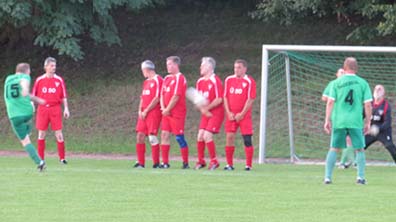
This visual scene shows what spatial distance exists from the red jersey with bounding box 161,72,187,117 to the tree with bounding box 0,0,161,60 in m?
7.80

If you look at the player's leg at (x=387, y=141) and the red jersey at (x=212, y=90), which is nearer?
the red jersey at (x=212, y=90)

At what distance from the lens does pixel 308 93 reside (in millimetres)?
24453

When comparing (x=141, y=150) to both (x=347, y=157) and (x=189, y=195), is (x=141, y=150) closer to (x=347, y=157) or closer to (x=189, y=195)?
(x=347, y=157)

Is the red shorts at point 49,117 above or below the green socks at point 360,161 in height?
above

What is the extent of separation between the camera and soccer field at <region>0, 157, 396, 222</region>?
36.3ft

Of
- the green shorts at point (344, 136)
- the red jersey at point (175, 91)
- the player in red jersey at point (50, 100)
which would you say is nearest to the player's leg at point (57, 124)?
the player in red jersey at point (50, 100)

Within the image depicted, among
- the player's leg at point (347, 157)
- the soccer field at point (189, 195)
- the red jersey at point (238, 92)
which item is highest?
the red jersey at point (238, 92)

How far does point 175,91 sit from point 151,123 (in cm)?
85

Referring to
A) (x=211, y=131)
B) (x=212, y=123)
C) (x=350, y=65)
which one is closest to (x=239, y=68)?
(x=212, y=123)

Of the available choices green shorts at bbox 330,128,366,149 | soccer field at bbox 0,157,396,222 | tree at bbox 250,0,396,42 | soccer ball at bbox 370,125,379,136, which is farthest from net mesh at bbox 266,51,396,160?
green shorts at bbox 330,128,366,149

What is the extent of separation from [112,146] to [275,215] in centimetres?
1421

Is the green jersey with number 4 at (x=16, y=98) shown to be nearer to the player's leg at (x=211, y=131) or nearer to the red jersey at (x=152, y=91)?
the red jersey at (x=152, y=91)

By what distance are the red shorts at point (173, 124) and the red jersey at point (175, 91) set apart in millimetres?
91

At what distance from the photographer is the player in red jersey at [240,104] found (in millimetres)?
18109
